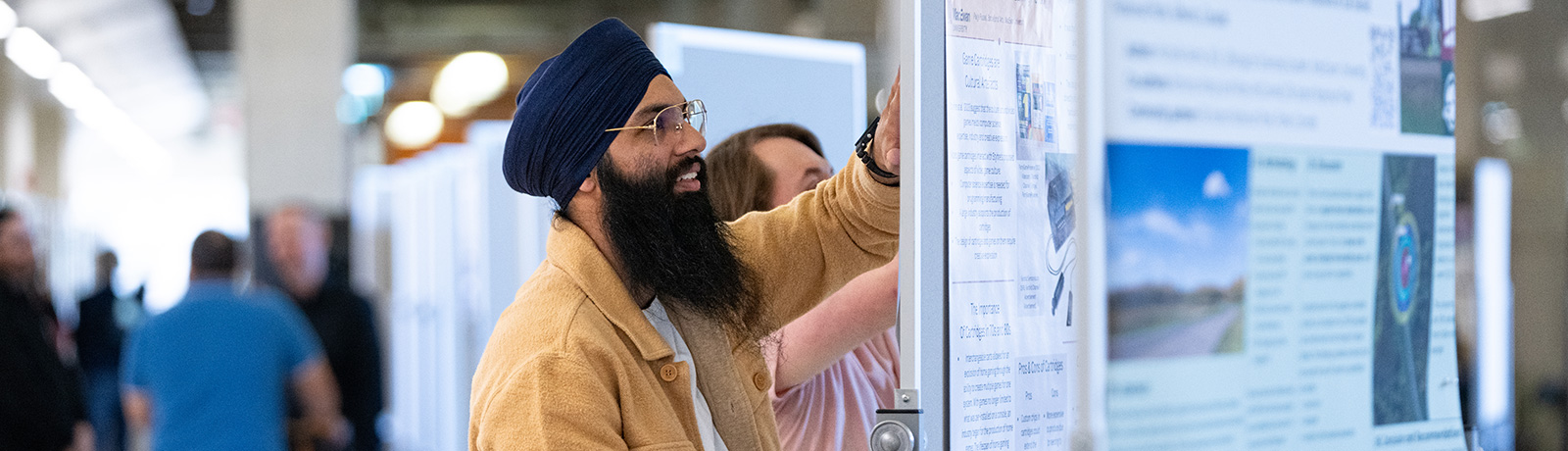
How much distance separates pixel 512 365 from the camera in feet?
5.18

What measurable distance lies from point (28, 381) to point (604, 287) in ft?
12.2

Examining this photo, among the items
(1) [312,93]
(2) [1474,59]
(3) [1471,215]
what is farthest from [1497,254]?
(1) [312,93]

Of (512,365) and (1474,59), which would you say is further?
(512,365)

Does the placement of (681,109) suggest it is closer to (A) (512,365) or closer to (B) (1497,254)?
(A) (512,365)

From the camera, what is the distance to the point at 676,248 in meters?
1.88

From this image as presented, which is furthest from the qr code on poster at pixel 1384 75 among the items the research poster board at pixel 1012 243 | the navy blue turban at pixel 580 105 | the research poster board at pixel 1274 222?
the navy blue turban at pixel 580 105

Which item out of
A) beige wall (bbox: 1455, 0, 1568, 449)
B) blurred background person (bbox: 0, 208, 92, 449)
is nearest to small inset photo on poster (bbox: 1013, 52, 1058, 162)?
beige wall (bbox: 1455, 0, 1568, 449)

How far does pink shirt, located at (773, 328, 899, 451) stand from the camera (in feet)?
7.18

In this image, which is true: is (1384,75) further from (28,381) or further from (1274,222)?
(28,381)

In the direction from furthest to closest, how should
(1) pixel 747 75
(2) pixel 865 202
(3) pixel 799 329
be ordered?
(1) pixel 747 75
(3) pixel 799 329
(2) pixel 865 202

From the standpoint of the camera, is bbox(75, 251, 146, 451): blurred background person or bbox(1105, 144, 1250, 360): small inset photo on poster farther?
bbox(75, 251, 146, 451): blurred background person

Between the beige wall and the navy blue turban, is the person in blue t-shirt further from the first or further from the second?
the beige wall

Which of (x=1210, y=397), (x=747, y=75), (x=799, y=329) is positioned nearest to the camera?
(x=1210, y=397)

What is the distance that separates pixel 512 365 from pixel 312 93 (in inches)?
287
